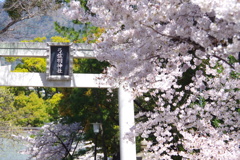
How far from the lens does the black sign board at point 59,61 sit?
719 cm

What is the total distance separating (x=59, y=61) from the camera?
719 centimetres

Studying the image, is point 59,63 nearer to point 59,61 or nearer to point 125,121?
point 59,61

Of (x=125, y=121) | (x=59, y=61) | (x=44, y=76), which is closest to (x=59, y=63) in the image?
(x=59, y=61)

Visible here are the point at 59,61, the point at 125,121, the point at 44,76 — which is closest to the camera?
the point at 125,121

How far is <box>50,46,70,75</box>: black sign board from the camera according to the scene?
7191mm

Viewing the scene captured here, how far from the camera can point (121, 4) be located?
95.3 inches

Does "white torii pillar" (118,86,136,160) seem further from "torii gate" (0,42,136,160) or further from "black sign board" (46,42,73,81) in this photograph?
"black sign board" (46,42,73,81)

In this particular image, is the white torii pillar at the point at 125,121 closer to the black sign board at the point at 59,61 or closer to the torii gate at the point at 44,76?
the torii gate at the point at 44,76

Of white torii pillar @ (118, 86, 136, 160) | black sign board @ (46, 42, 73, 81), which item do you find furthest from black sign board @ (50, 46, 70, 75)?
white torii pillar @ (118, 86, 136, 160)

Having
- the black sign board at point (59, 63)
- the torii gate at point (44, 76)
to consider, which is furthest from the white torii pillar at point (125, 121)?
the black sign board at point (59, 63)

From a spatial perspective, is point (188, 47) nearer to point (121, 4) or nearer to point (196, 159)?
point (121, 4)

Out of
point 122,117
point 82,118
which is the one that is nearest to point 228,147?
point 122,117

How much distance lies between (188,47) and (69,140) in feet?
24.7

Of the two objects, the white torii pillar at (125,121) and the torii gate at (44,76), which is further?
the torii gate at (44,76)
